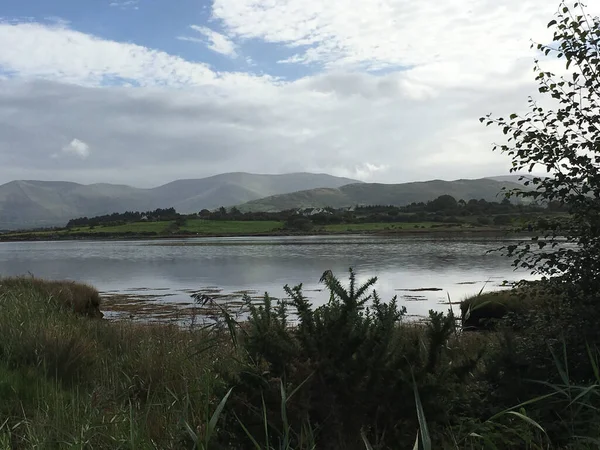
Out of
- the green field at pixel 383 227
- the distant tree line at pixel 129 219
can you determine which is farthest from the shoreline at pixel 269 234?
the distant tree line at pixel 129 219

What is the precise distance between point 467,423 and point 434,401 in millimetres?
447

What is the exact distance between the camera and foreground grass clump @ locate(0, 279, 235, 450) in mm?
3889

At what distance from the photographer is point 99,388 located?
17.3 ft

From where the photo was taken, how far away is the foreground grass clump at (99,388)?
3889 millimetres

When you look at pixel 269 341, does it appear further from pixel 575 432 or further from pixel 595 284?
pixel 595 284

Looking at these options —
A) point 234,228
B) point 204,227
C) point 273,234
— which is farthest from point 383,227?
A: point 204,227

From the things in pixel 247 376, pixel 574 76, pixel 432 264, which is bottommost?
pixel 432 264

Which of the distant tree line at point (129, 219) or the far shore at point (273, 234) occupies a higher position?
the distant tree line at point (129, 219)

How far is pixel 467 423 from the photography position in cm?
376

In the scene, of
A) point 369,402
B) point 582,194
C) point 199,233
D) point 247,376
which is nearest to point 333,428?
point 369,402

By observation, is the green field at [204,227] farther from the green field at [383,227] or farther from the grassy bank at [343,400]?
the grassy bank at [343,400]

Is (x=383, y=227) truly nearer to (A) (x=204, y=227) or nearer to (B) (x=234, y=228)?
(B) (x=234, y=228)

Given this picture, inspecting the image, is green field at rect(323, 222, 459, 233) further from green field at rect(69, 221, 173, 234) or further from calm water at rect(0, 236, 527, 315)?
calm water at rect(0, 236, 527, 315)

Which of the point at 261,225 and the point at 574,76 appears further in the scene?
the point at 261,225
